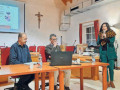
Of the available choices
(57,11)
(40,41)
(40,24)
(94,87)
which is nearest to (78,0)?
(57,11)

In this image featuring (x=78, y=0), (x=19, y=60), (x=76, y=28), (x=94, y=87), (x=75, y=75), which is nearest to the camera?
(x=19, y=60)

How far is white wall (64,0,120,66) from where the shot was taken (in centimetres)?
546

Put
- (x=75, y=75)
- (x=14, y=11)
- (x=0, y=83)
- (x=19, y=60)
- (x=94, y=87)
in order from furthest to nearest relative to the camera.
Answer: (x=14, y=11) → (x=75, y=75) → (x=0, y=83) → (x=94, y=87) → (x=19, y=60)

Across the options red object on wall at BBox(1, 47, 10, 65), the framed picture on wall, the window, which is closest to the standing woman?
red object on wall at BBox(1, 47, 10, 65)

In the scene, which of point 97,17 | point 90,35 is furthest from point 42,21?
point 97,17

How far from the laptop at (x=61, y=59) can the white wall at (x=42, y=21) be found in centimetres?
506

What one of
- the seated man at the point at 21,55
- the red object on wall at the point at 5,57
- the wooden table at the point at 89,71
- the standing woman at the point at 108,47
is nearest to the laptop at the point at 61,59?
the seated man at the point at 21,55

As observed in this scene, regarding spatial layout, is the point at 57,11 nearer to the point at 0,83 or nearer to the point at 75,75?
the point at 75,75

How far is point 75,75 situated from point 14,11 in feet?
13.3

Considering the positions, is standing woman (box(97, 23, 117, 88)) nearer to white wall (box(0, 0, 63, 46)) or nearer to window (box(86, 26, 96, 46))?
window (box(86, 26, 96, 46))

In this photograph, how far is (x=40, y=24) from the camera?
7.32 metres

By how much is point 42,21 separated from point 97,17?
2775 millimetres

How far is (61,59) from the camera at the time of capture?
73.2 inches

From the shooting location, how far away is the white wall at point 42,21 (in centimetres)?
696
